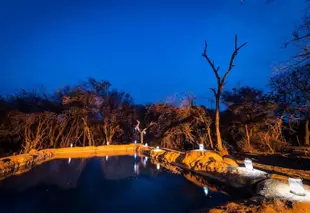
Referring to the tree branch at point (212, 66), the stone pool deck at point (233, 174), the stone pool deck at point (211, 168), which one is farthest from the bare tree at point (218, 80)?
the stone pool deck at point (233, 174)

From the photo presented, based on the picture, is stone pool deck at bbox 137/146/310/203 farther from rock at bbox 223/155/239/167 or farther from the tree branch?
the tree branch

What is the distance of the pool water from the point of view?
16.8 feet

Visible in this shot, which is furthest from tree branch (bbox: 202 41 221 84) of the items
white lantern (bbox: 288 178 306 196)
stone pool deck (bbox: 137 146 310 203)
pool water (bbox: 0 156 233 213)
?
white lantern (bbox: 288 178 306 196)

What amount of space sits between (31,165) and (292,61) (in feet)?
39.8

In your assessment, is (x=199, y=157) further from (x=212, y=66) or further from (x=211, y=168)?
(x=212, y=66)

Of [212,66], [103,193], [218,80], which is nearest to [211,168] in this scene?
[103,193]

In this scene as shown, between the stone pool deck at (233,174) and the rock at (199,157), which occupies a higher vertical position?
the rock at (199,157)

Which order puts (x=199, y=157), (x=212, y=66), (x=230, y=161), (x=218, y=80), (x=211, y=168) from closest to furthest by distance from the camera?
1. (x=211, y=168)
2. (x=230, y=161)
3. (x=199, y=157)
4. (x=218, y=80)
5. (x=212, y=66)

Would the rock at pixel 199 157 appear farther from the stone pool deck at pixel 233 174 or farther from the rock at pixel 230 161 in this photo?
the rock at pixel 230 161

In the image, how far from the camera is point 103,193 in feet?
21.0

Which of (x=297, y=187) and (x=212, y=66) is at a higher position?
(x=212, y=66)

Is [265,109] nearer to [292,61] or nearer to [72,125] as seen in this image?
[292,61]

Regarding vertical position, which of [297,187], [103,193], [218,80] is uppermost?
[218,80]

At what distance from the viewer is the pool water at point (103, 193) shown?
16.8 feet
